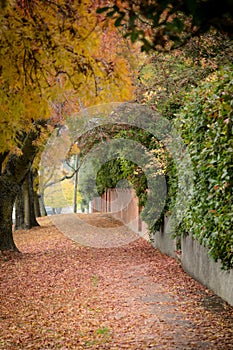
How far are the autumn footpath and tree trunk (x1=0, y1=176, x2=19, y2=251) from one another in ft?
1.63

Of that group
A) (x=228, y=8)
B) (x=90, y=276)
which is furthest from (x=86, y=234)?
(x=228, y=8)

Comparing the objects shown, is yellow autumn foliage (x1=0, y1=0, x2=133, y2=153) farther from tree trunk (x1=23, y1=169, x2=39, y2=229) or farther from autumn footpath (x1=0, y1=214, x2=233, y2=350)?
tree trunk (x1=23, y1=169, x2=39, y2=229)

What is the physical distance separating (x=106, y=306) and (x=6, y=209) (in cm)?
660

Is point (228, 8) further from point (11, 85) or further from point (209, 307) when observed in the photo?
point (209, 307)

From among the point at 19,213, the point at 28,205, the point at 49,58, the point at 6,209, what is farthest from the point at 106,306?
the point at 19,213

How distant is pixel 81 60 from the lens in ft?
17.4

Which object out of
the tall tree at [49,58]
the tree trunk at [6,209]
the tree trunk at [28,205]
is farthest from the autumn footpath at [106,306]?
the tree trunk at [28,205]

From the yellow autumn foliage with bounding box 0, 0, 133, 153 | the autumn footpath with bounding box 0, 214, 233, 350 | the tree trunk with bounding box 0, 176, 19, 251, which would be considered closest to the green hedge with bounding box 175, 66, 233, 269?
the autumn footpath with bounding box 0, 214, 233, 350

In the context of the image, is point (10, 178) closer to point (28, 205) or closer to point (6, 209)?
point (6, 209)

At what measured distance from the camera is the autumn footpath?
618 cm

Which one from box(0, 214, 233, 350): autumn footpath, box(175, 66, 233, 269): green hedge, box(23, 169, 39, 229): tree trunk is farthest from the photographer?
box(23, 169, 39, 229): tree trunk

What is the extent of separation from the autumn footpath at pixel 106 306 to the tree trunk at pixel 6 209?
1.63ft

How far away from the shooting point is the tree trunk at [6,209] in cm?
1382

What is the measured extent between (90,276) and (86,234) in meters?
8.43
